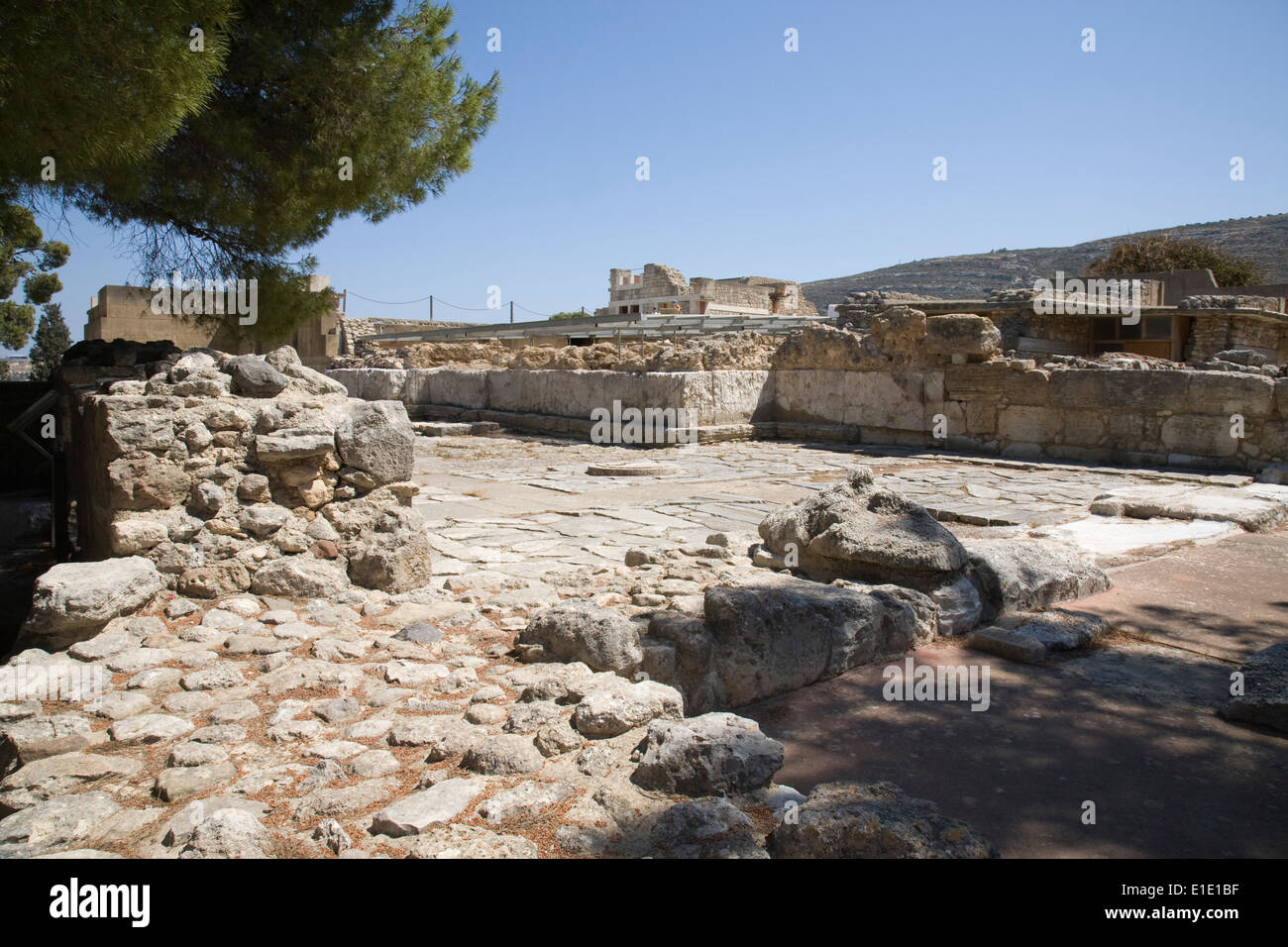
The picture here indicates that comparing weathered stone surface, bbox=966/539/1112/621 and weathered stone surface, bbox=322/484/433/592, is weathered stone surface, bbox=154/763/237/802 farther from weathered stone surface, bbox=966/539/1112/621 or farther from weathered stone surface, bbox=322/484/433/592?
weathered stone surface, bbox=966/539/1112/621

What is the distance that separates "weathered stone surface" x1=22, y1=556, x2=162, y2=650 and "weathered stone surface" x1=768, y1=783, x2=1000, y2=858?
273cm

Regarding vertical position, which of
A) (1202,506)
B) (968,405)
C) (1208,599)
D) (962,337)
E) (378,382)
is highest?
(962,337)

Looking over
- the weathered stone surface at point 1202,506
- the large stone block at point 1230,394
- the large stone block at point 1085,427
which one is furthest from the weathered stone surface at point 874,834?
the large stone block at point 1085,427

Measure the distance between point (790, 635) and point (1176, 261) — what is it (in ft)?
129

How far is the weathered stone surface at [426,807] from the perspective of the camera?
203 centimetres

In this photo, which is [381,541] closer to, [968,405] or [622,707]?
[622,707]

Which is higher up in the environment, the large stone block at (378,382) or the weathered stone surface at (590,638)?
the large stone block at (378,382)

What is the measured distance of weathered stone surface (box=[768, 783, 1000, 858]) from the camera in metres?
1.90

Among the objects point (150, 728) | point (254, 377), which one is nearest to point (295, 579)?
point (254, 377)

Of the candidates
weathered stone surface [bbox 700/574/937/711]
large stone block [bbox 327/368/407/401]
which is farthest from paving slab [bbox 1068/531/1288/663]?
large stone block [bbox 327/368/407/401]

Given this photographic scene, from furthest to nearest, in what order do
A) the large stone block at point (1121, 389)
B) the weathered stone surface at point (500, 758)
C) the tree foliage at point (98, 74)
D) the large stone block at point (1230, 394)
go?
the large stone block at point (1121, 389)
the large stone block at point (1230, 394)
the tree foliage at point (98, 74)
the weathered stone surface at point (500, 758)

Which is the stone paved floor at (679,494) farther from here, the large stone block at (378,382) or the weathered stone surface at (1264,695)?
the large stone block at (378,382)

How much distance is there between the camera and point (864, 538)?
4340mm

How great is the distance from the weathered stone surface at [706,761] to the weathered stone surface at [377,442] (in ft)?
8.15
